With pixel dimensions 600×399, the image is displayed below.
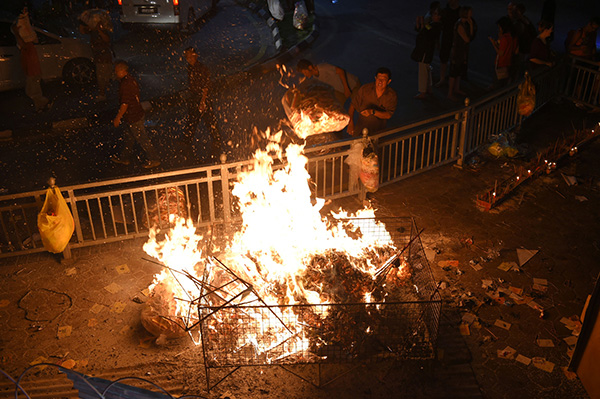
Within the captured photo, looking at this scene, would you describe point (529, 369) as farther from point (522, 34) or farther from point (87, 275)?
point (522, 34)

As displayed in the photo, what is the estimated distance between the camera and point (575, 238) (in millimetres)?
8883

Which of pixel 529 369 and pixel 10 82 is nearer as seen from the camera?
pixel 529 369

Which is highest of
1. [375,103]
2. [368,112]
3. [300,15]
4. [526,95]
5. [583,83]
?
[375,103]

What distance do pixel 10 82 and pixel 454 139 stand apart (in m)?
10.6

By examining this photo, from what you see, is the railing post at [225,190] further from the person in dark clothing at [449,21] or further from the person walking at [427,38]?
the person in dark clothing at [449,21]

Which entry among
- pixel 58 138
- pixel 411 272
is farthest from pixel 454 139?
pixel 58 138

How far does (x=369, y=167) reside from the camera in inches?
361

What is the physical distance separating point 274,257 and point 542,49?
28.4 feet

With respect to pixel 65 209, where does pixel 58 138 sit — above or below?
below

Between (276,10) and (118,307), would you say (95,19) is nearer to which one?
(276,10)

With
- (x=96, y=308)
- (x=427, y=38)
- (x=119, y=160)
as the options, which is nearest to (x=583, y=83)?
(x=427, y=38)

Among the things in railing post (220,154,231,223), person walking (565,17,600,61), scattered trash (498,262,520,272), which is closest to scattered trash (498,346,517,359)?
scattered trash (498,262,520,272)

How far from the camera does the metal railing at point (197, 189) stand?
8.38 metres

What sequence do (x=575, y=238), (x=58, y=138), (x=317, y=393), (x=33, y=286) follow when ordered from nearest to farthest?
(x=317, y=393) → (x=33, y=286) → (x=575, y=238) → (x=58, y=138)
